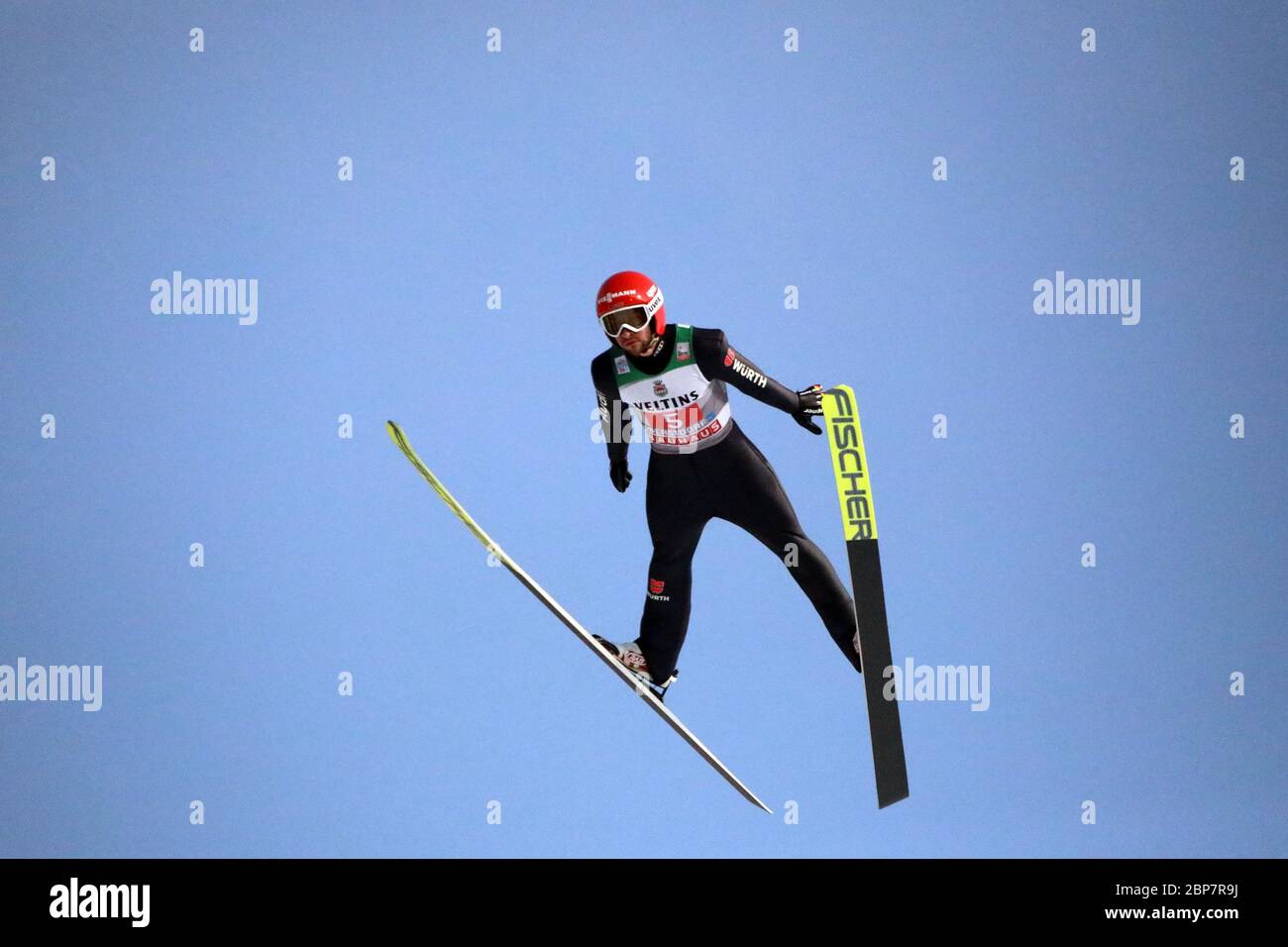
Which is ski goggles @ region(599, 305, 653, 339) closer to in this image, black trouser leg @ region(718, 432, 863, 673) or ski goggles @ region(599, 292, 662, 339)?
ski goggles @ region(599, 292, 662, 339)

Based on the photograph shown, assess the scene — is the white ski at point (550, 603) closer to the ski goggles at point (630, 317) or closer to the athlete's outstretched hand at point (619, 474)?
the athlete's outstretched hand at point (619, 474)

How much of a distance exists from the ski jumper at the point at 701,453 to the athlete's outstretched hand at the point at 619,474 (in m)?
0.08

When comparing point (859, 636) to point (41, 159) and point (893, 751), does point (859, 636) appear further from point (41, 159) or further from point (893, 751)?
point (41, 159)

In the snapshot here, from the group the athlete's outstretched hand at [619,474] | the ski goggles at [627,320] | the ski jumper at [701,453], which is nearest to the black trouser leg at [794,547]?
the ski jumper at [701,453]

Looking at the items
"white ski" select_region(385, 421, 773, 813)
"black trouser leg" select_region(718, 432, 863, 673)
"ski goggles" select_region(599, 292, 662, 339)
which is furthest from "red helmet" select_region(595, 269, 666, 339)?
"white ski" select_region(385, 421, 773, 813)

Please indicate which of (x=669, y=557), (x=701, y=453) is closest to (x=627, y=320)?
(x=701, y=453)

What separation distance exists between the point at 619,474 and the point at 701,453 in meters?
0.32

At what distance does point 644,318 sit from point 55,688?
3.49 m

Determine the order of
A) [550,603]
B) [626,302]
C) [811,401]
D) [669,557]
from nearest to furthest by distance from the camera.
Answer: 1. [626,302]
2. [811,401]
3. [550,603]
4. [669,557]

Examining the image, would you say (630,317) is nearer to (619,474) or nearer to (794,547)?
(619,474)

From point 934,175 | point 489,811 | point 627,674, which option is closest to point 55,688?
point 489,811

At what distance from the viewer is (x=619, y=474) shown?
4566 mm

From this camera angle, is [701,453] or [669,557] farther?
[669,557]
